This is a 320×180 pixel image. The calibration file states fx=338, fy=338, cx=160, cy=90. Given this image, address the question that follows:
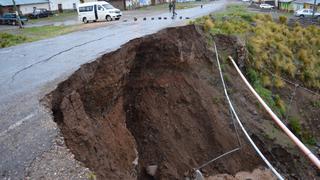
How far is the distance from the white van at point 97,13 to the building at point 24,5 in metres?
22.9

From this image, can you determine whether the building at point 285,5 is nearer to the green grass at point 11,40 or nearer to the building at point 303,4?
the building at point 303,4

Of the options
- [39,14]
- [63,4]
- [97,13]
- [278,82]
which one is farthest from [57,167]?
[63,4]

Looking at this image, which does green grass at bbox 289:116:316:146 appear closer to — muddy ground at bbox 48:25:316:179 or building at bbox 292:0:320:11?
muddy ground at bbox 48:25:316:179

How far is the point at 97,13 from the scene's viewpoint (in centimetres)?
3156

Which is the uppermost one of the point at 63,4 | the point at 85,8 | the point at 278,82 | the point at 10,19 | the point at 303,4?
the point at 63,4

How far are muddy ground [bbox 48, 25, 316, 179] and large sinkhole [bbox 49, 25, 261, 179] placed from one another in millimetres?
29

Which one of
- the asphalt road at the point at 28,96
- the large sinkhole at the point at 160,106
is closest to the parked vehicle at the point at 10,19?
the asphalt road at the point at 28,96

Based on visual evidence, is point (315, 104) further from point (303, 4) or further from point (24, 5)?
point (303, 4)

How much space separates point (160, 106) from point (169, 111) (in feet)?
1.23

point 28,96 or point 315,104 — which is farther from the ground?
point 28,96

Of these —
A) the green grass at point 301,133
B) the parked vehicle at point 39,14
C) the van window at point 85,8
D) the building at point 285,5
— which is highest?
the van window at point 85,8

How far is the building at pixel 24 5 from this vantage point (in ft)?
163

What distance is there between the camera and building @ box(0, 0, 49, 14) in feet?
163

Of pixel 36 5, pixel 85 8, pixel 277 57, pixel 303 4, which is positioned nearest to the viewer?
pixel 277 57
